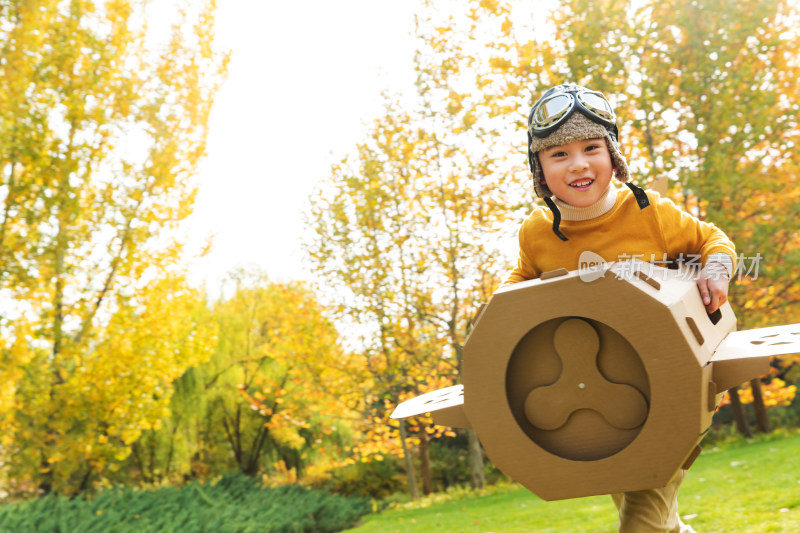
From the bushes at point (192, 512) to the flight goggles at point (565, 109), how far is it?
836 cm

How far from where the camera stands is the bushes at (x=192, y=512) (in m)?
8.64

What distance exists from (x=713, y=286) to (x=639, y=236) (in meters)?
0.31

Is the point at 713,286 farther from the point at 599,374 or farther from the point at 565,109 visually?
the point at 565,109

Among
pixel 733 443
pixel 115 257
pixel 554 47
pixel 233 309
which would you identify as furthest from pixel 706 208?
pixel 233 309

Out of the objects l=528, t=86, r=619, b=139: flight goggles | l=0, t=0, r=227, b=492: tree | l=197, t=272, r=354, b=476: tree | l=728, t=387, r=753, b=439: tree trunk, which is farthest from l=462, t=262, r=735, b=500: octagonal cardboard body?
l=197, t=272, r=354, b=476: tree

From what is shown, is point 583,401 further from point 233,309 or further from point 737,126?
point 233,309

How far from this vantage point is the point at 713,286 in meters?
2.05

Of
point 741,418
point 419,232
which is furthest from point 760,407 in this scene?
point 419,232

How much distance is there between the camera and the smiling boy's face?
2211mm

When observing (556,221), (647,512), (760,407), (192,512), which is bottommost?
(192,512)

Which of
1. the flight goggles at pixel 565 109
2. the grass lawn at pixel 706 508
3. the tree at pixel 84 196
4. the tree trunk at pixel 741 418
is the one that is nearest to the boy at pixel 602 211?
the flight goggles at pixel 565 109

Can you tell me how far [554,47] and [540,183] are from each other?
1051 cm

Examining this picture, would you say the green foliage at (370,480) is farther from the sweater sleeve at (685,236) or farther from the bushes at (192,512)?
the sweater sleeve at (685,236)

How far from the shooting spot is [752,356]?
174 centimetres
